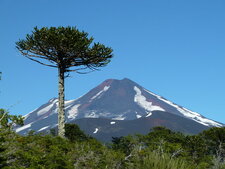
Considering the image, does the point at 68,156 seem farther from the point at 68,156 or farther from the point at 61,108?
the point at 61,108

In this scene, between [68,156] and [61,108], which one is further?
[61,108]

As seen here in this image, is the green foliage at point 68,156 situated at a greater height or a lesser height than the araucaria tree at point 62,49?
lesser

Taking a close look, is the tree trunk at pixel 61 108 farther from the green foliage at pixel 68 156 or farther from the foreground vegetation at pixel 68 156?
the green foliage at pixel 68 156

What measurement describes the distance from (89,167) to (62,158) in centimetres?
344

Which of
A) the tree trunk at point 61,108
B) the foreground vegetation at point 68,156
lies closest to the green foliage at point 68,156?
the foreground vegetation at point 68,156

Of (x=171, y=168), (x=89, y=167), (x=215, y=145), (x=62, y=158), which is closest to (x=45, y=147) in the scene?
(x=89, y=167)

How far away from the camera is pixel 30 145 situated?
20.9 metres

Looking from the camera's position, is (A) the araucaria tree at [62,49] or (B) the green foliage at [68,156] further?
(A) the araucaria tree at [62,49]

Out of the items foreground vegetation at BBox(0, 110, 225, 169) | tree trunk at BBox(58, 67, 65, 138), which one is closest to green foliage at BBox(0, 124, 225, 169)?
foreground vegetation at BBox(0, 110, 225, 169)

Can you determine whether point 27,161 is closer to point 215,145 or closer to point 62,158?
point 62,158

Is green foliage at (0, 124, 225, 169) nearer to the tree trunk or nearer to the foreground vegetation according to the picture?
the foreground vegetation

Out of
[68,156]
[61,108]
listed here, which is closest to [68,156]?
[68,156]

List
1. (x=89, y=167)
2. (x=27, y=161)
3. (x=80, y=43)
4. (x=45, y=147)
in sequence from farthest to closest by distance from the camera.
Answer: (x=80, y=43) → (x=45, y=147) → (x=89, y=167) → (x=27, y=161)

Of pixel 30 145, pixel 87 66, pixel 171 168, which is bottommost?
pixel 171 168
